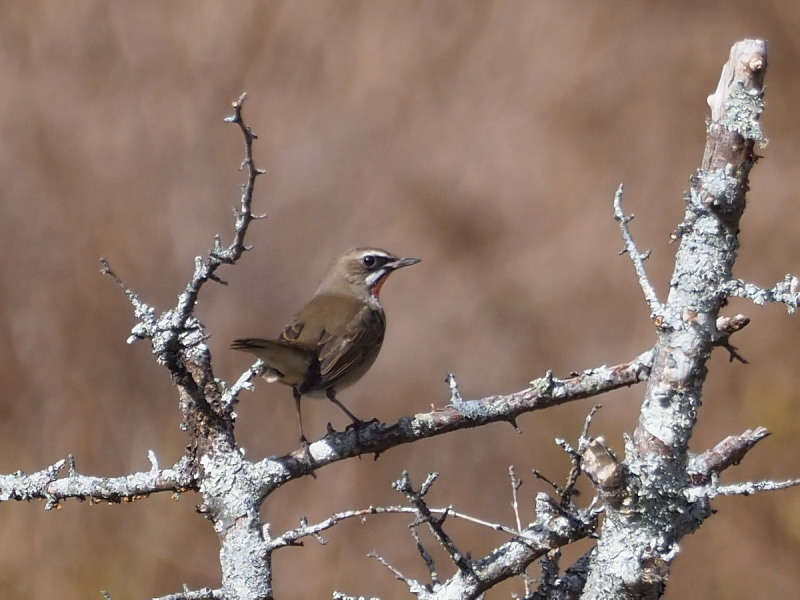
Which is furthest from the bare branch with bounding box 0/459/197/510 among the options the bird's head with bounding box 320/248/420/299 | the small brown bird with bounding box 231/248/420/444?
the bird's head with bounding box 320/248/420/299

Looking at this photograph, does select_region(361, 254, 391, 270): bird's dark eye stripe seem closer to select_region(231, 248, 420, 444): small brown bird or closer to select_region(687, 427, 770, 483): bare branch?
select_region(231, 248, 420, 444): small brown bird

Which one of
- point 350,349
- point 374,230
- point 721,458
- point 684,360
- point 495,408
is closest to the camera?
point 684,360

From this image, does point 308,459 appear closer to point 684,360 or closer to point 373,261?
point 684,360

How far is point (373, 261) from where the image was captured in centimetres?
530

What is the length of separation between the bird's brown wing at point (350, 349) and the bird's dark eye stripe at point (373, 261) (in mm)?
471

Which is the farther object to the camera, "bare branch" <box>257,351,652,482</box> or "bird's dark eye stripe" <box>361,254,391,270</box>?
"bird's dark eye stripe" <box>361,254,391,270</box>

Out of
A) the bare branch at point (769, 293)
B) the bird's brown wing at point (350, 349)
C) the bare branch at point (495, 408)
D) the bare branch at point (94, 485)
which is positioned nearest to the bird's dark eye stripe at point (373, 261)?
the bird's brown wing at point (350, 349)

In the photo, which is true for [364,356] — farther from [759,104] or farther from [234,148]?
[234,148]

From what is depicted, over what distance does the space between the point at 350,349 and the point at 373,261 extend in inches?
37.1

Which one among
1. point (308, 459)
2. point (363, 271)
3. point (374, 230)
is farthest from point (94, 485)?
point (374, 230)

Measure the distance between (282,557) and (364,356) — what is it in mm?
4151

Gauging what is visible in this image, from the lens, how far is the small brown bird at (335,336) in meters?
4.07

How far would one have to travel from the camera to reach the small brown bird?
407 cm

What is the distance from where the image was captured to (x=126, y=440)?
791cm
